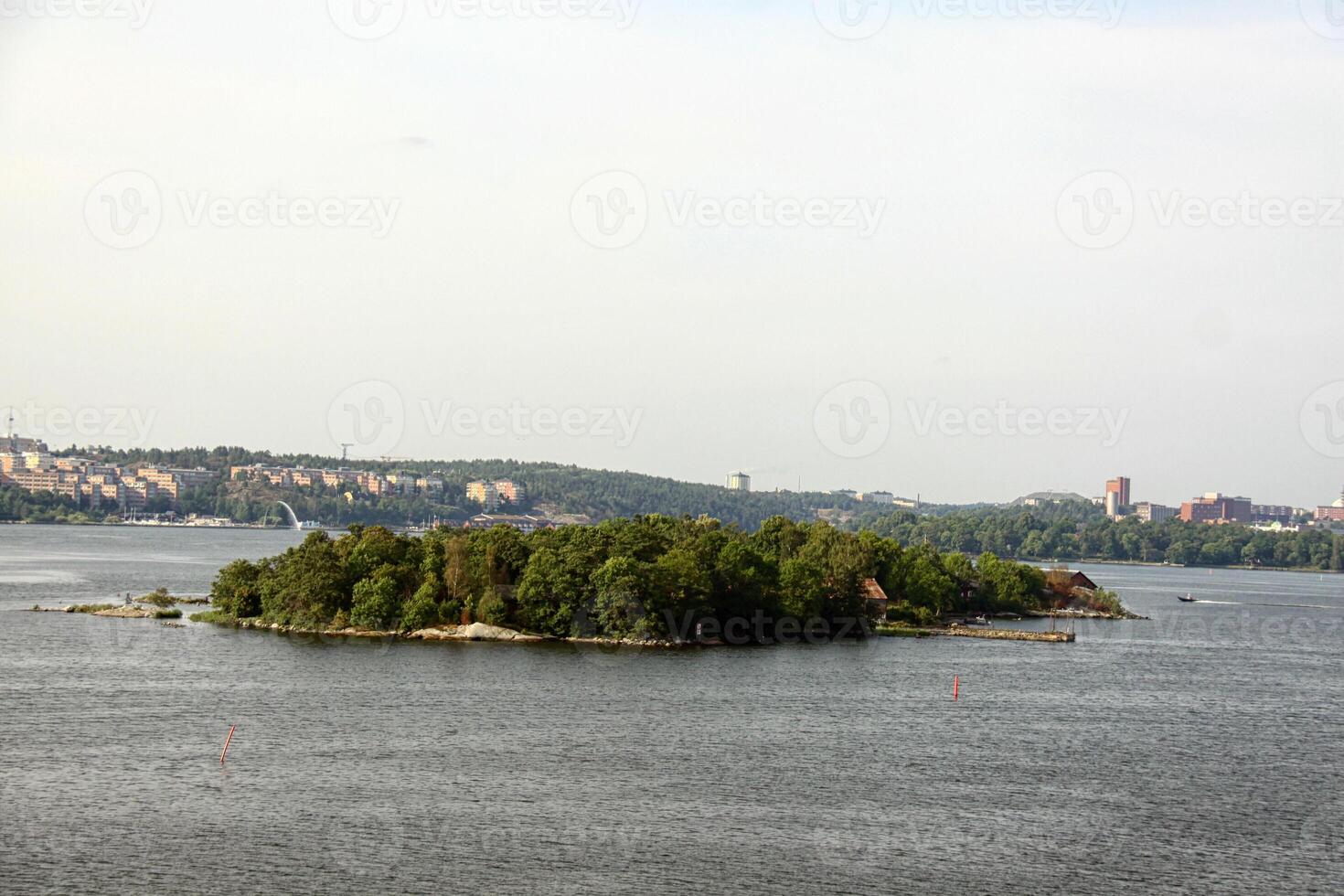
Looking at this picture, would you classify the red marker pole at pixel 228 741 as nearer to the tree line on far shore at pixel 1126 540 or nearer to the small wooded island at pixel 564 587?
the small wooded island at pixel 564 587

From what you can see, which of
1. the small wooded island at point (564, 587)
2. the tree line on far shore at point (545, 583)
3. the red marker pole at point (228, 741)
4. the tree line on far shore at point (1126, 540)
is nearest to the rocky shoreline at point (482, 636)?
the small wooded island at point (564, 587)

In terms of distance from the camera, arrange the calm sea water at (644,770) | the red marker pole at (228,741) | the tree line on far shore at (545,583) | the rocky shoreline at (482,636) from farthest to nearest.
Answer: the tree line on far shore at (545,583) < the rocky shoreline at (482,636) < the red marker pole at (228,741) < the calm sea water at (644,770)

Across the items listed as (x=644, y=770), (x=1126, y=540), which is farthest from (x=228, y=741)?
(x=1126, y=540)

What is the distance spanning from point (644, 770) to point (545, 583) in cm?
2334

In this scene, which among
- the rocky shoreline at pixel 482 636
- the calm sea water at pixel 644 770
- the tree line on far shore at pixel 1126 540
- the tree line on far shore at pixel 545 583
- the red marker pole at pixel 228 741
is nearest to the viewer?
the calm sea water at pixel 644 770

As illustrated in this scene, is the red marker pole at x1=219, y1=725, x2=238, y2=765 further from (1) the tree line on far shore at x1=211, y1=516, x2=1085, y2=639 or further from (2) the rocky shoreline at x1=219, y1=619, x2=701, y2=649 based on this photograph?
(1) the tree line on far shore at x1=211, y1=516, x2=1085, y2=639

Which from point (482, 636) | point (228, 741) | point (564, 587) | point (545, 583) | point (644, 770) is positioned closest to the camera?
point (644, 770)

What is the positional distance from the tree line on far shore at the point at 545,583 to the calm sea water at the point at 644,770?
103 inches

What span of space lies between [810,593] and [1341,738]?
26317mm

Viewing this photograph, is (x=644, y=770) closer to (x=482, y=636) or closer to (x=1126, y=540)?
(x=482, y=636)

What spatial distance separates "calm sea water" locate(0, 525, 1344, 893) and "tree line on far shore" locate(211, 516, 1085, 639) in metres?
2.62

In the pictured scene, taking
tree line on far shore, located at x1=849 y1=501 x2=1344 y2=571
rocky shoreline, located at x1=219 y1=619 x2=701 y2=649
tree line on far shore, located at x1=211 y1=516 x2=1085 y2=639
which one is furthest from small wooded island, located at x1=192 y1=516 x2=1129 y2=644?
tree line on far shore, located at x1=849 y1=501 x2=1344 y2=571

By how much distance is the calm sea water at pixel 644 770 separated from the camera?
23.5 meters

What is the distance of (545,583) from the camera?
53594mm
